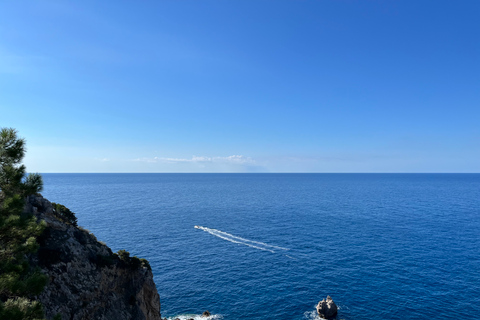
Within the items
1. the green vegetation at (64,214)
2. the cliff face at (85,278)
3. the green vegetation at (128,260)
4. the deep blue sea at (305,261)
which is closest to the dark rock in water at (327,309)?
the deep blue sea at (305,261)

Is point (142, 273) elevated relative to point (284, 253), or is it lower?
elevated

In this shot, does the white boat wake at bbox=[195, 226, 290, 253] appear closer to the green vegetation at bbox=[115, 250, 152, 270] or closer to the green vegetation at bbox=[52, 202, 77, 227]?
the green vegetation at bbox=[115, 250, 152, 270]

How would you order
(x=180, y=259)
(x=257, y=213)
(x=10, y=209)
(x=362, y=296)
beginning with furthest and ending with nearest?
1. (x=257, y=213)
2. (x=180, y=259)
3. (x=362, y=296)
4. (x=10, y=209)

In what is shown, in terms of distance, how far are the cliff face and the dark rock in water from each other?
96.6 feet

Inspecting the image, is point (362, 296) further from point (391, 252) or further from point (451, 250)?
point (451, 250)

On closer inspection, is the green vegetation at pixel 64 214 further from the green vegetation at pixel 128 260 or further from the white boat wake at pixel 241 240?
the white boat wake at pixel 241 240

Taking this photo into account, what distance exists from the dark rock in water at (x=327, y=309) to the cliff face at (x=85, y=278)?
29.5 meters

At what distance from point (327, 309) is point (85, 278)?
134 ft

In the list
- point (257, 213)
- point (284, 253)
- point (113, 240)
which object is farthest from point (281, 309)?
point (257, 213)

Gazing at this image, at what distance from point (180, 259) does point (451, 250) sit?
81.2 meters

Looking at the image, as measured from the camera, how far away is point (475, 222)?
10706 cm

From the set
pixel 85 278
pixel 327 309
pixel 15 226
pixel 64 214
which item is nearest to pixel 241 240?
pixel 327 309

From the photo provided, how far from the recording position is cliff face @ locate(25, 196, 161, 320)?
27984 mm

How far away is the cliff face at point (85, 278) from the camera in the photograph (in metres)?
28.0
